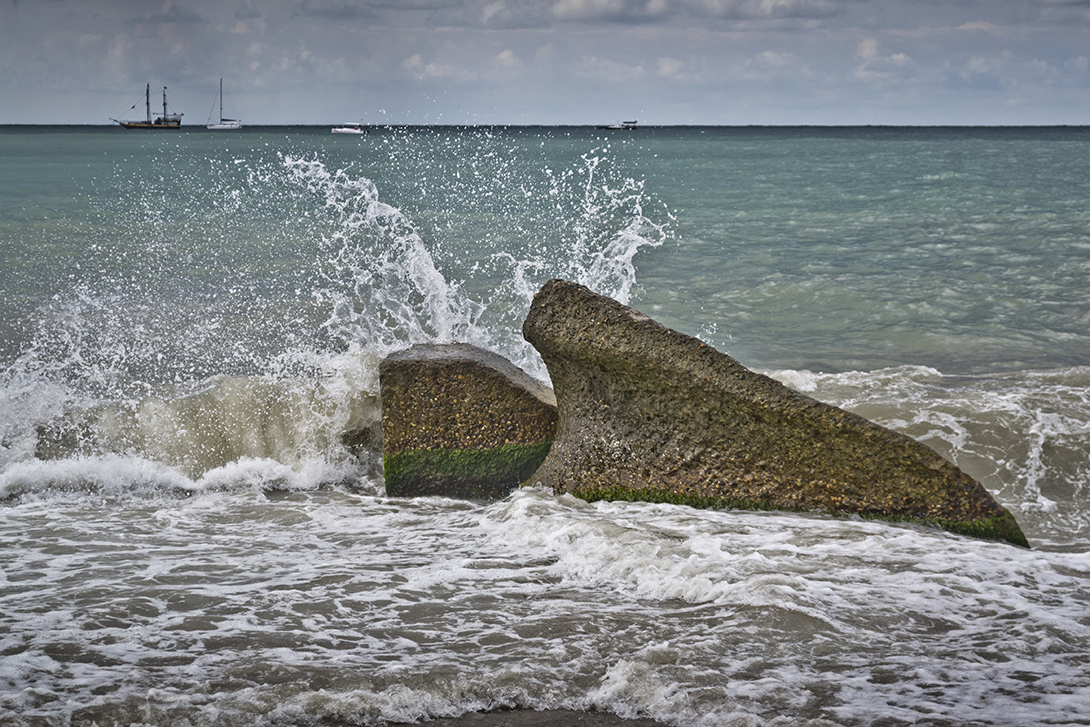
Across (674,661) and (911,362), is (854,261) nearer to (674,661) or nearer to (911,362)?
(911,362)

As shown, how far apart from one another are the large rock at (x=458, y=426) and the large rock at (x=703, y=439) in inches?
7.3

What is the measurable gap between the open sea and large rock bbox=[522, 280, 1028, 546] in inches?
5.8

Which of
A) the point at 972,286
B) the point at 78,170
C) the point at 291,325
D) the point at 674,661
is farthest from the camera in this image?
the point at 78,170

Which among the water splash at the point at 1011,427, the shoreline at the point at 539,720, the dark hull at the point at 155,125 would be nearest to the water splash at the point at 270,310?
the water splash at the point at 1011,427

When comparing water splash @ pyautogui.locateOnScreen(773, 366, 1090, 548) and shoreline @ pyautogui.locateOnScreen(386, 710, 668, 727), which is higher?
water splash @ pyautogui.locateOnScreen(773, 366, 1090, 548)

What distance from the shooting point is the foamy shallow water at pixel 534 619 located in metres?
2.65

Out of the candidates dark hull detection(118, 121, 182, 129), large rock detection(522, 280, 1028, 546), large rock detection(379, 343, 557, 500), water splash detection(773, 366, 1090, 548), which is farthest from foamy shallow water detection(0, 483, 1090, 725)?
dark hull detection(118, 121, 182, 129)

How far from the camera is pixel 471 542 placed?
4184mm

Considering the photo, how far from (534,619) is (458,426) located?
1.83 m

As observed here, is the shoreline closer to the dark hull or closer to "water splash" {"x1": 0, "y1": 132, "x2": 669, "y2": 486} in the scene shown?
"water splash" {"x1": 0, "y1": 132, "x2": 669, "y2": 486}

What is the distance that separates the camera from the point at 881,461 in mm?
4137

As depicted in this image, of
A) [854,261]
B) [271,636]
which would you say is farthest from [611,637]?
[854,261]

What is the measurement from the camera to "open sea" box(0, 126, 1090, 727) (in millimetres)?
2725

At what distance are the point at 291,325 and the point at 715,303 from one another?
542 cm
